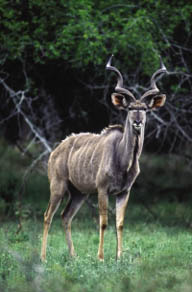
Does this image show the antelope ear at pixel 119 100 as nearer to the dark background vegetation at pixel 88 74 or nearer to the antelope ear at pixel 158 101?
the antelope ear at pixel 158 101

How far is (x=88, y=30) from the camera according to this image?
31.1ft

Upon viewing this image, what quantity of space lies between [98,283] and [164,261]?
1146 millimetres

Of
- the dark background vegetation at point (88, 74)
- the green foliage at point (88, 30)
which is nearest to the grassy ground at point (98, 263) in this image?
the dark background vegetation at point (88, 74)

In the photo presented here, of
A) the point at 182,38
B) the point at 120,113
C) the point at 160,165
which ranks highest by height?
the point at 182,38

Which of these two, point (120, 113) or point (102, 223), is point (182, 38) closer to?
point (120, 113)

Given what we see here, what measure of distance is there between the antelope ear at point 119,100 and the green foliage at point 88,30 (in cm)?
242

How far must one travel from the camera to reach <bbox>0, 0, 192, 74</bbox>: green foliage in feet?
31.6

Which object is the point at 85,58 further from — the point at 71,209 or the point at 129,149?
the point at 129,149

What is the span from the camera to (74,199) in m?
7.86

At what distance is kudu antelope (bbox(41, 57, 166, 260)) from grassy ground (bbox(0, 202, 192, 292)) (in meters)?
0.48

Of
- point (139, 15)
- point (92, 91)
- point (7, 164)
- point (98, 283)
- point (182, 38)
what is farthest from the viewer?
point (7, 164)

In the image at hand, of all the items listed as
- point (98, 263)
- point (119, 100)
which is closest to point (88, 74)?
point (119, 100)

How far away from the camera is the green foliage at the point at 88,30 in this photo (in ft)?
31.6

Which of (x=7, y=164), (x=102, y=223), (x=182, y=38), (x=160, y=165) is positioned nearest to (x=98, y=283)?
(x=102, y=223)
